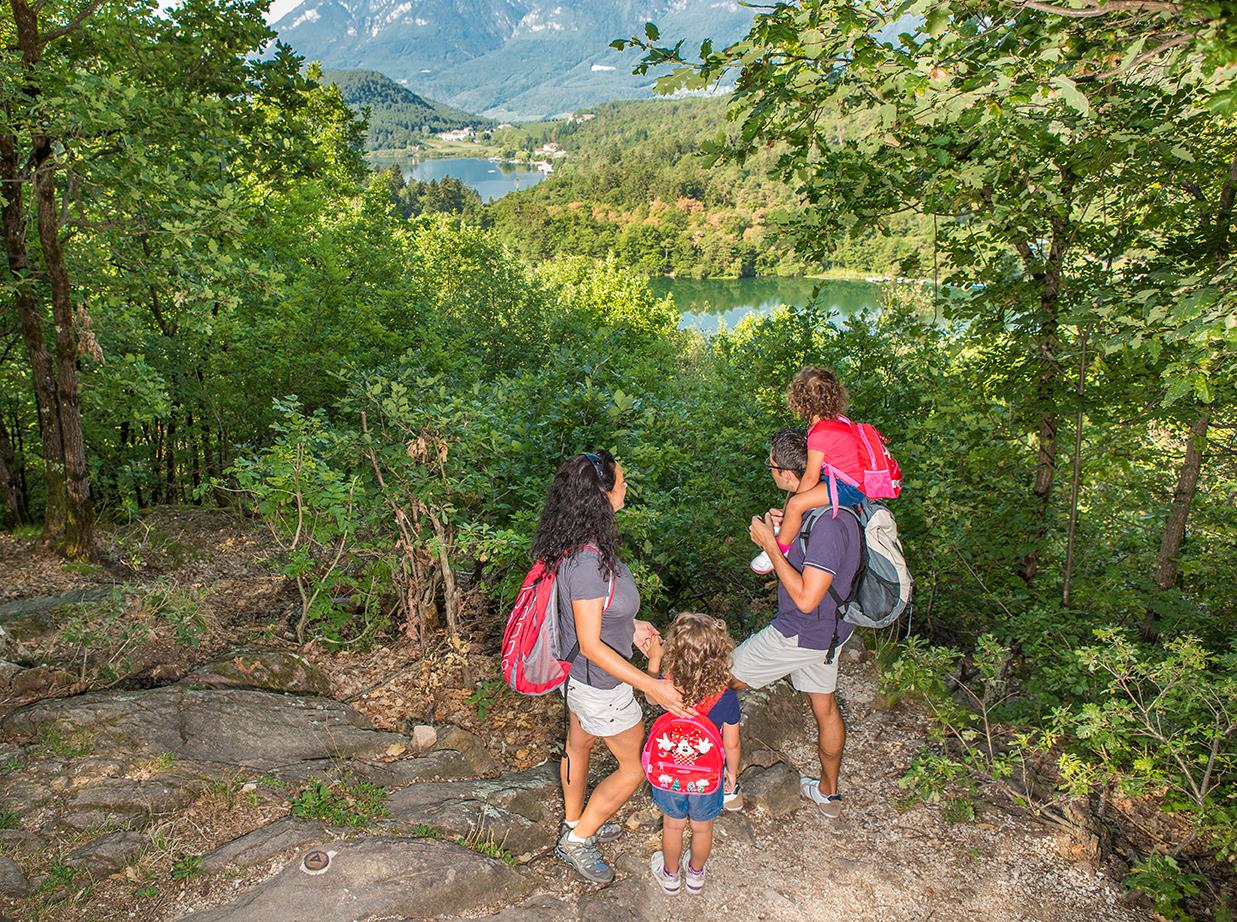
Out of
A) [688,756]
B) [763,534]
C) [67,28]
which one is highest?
[67,28]

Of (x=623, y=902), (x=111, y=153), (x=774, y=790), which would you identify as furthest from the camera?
(x=111, y=153)

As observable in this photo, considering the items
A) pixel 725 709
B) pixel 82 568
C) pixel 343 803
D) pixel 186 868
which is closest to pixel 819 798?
pixel 725 709

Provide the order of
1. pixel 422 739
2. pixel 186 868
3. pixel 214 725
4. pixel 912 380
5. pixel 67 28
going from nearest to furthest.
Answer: pixel 186 868 < pixel 214 725 < pixel 422 739 < pixel 67 28 < pixel 912 380

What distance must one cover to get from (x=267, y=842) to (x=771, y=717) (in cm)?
262

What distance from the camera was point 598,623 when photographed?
8.74 ft

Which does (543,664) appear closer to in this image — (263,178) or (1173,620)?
(1173,620)

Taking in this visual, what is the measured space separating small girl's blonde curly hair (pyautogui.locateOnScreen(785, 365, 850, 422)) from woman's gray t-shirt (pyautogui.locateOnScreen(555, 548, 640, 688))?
125 cm

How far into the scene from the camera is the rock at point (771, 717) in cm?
406

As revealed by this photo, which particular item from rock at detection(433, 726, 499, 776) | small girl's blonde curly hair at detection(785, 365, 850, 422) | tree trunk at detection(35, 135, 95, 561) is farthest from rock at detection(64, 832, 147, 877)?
tree trunk at detection(35, 135, 95, 561)

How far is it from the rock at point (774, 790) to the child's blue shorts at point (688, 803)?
0.78 m

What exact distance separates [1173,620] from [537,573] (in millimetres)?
4165

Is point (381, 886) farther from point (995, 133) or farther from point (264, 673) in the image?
point (995, 133)

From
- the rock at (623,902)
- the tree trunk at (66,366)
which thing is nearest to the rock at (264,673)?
the rock at (623,902)

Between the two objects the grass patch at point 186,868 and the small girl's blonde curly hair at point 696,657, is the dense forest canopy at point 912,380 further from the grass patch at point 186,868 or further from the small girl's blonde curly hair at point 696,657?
the grass patch at point 186,868
